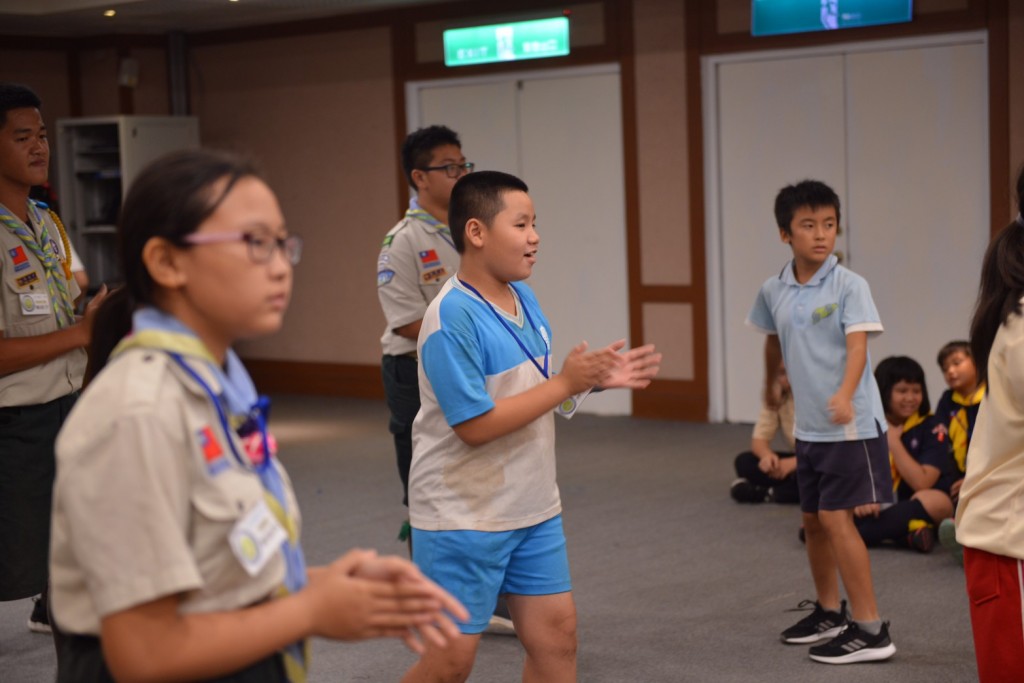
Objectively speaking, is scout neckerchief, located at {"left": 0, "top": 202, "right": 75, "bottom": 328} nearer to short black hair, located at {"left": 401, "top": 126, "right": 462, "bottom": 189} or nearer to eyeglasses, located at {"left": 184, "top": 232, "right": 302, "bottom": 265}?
short black hair, located at {"left": 401, "top": 126, "right": 462, "bottom": 189}

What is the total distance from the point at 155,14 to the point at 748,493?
5468 mm

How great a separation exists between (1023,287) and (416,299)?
2.22 m

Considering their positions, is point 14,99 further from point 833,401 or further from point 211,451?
point 833,401

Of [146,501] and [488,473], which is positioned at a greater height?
[146,501]

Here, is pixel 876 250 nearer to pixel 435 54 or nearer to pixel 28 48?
pixel 435 54

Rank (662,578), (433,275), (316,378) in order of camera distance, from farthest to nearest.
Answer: (316,378), (662,578), (433,275)

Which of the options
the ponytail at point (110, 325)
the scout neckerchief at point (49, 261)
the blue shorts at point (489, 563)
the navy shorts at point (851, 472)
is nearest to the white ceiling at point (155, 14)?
the scout neckerchief at point (49, 261)

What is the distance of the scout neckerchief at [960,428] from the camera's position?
4824mm

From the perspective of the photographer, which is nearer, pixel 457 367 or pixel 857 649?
pixel 457 367

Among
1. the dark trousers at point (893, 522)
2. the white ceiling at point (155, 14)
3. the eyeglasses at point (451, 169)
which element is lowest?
the dark trousers at point (893, 522)

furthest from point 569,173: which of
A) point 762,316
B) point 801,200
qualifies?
point 801,200

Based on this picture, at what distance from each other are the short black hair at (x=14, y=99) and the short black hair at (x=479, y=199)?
122 centimetres

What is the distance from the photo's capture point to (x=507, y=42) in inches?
321

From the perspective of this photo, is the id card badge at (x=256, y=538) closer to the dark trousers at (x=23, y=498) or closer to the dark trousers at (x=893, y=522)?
the dark trousers at (x=23, y=498)
